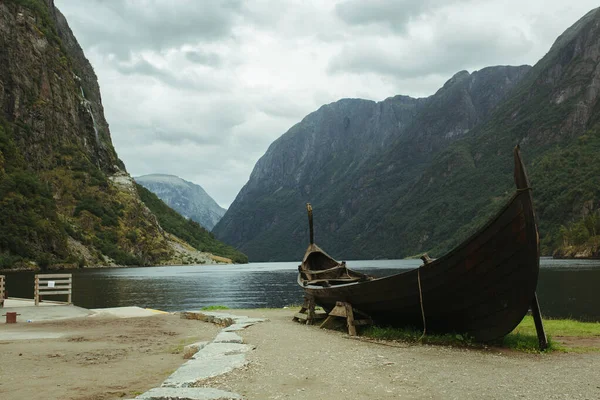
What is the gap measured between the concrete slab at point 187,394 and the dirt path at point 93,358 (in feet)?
5.06

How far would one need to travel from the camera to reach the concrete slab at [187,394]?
7258 millimetres

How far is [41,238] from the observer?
4646 inches

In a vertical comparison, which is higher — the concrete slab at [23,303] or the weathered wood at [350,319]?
the weathered wood at [350,319]

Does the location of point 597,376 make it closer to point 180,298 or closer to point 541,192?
point 180,298

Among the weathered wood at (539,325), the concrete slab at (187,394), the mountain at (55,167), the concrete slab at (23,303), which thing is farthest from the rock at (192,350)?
the mountain at (55,167)

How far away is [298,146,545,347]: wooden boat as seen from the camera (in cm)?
1212

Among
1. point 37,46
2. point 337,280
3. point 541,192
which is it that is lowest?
point 337,280

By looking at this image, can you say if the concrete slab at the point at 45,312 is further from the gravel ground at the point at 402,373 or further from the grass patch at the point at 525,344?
the grass patch at the point at 525,344

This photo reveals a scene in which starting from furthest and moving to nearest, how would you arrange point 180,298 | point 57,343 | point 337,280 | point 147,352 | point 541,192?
point 541,192
point 180,298
point 337,280
point 57,343
point 147,352

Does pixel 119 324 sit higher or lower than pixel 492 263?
lower

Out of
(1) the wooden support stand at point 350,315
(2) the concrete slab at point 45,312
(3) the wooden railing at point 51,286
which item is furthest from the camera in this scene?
(3) the wooden railing at point 51,286

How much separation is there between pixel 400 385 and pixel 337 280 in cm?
1200

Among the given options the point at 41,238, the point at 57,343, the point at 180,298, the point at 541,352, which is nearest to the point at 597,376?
the point at 541,352

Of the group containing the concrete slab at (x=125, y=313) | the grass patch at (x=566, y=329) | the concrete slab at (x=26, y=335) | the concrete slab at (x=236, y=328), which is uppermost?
the concrete slab at (x=236, y=328)
